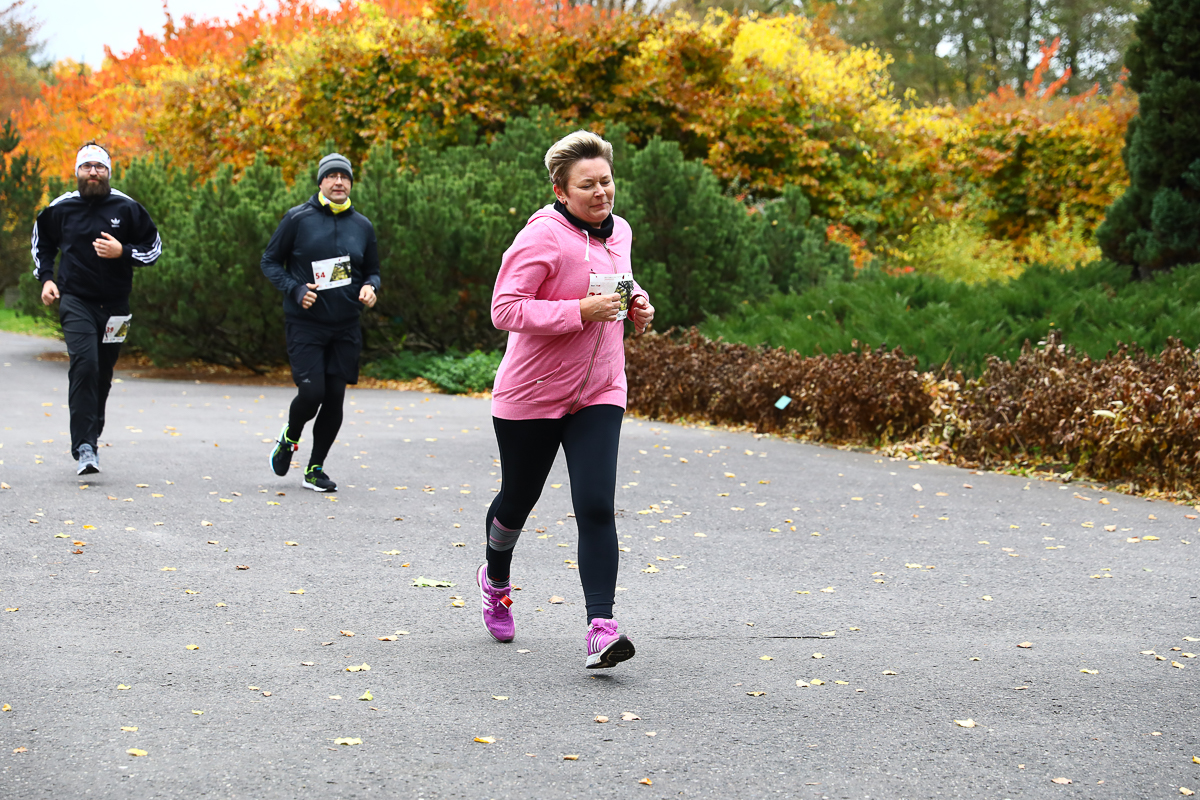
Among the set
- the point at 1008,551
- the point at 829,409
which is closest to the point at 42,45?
the point at 829,409

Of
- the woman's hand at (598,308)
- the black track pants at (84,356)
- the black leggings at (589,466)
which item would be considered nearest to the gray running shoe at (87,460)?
the black track pants at (84,356)

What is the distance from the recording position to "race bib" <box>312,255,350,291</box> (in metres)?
7.22

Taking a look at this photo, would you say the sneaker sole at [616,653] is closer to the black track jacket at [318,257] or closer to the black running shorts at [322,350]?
the black running shorts at [322,350]

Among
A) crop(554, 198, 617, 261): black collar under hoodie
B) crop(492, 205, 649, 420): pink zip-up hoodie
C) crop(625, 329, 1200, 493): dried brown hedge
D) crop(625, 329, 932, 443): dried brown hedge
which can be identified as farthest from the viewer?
crop(625, 329, 932, 443): dried brown hedge

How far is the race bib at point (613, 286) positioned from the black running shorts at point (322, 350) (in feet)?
11.8

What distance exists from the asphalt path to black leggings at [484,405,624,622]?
337 millimetres

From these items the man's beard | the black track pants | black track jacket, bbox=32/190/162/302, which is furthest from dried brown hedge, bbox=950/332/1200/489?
the man's beard

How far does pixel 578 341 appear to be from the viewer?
3.97 metres

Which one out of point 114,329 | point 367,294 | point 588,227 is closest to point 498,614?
point 588,227

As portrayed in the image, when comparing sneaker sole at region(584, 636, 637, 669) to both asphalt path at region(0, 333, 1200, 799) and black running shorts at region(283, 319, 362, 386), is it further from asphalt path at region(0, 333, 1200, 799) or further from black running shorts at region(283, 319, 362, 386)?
black running shorts at region(283, 319, 362, 386)

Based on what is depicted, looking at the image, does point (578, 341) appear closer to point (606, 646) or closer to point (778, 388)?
point (606, 646)

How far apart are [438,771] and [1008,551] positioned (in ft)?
12.6

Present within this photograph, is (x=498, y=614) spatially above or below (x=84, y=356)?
below

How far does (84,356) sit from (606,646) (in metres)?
4.79
